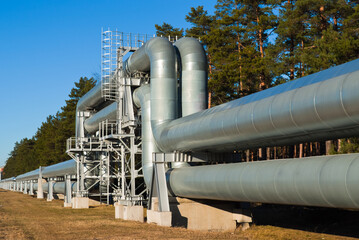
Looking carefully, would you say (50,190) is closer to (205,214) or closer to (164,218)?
(205,214)

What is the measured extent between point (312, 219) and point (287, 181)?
621 inches

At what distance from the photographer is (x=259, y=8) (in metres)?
44.5

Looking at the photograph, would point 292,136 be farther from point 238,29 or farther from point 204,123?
point 238,29

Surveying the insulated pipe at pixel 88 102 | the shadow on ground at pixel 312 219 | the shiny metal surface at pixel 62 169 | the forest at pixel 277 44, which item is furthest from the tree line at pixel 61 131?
the shadow on ground at pixel 312 219

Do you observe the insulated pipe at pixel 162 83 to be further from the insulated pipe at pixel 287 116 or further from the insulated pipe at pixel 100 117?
the insulated pipe at pixel 100 117

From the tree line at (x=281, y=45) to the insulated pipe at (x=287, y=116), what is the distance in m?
9.10

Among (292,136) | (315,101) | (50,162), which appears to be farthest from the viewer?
(50,162)

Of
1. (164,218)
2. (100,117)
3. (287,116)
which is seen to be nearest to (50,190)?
(100,117)

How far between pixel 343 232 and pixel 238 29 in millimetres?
23978

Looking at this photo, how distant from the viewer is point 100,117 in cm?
3666

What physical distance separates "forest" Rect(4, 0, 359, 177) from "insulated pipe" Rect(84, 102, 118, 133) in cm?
1030

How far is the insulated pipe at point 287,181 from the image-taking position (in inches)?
489

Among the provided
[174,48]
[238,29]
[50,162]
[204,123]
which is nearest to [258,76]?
[238,29]

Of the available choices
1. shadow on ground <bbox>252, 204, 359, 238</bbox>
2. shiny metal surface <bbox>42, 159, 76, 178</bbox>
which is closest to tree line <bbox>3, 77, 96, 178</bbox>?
→ shiny metal surface <bbox>42, 159, 76, 178</bbox>
